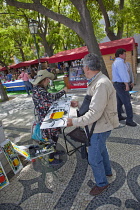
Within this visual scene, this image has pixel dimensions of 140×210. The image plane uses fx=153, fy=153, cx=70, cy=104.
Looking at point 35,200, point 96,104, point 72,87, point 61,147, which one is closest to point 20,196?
point 35,200

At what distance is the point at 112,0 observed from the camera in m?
10.6

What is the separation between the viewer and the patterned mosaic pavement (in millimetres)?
2035

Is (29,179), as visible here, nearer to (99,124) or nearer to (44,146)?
(44,146)

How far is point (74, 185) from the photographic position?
2367 millimetres

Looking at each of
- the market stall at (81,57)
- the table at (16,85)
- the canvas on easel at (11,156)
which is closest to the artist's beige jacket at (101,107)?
the canvas on easel at (11,156)

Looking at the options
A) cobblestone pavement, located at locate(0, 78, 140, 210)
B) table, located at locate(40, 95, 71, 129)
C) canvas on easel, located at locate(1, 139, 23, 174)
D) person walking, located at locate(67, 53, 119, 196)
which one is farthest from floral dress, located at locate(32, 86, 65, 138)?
person walking, located at locate(67, 53, 119, 196)

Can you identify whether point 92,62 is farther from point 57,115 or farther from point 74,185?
point 74,185

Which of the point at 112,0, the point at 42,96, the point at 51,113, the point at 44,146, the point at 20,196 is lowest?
the point at 20,196

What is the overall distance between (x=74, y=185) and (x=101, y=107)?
57.2 inches

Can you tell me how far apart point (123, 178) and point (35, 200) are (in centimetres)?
135

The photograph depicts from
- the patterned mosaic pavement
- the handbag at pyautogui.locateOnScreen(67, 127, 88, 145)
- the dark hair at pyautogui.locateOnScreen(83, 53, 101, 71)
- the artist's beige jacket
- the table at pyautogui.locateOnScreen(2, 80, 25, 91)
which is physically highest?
the dark hair at pyautogui.locateOnScreen(83, 53, 101, 71)

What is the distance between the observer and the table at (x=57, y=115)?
2.16 m

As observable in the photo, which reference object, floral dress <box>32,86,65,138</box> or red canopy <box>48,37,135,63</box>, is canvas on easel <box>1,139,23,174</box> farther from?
red canopy <box>48,37,135,63</box>

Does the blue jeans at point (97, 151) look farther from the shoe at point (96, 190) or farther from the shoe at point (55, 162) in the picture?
the shoe at point (55, 162)
